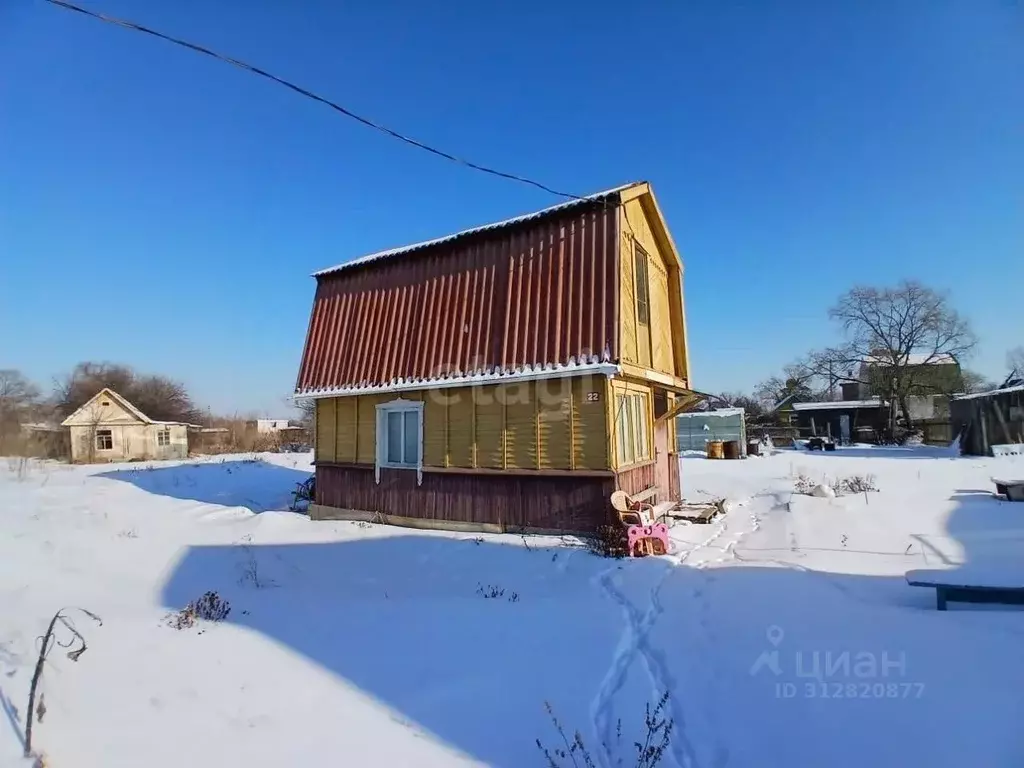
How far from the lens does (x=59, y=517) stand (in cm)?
1083

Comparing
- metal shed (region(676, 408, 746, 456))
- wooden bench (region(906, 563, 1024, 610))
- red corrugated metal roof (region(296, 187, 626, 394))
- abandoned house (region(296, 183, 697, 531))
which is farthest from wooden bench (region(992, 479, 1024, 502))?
metal shed (region(676, 408, 746, 456))

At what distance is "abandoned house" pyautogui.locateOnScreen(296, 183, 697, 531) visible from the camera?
9.99 meters

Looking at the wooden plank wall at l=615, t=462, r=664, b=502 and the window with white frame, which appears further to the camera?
the window with white frame

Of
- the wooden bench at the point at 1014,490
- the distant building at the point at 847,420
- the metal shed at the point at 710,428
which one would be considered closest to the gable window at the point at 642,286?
the wooden bench at the point at 1014,490

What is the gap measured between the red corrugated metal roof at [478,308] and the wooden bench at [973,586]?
5291 millimetres

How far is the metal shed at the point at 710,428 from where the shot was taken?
108 feet

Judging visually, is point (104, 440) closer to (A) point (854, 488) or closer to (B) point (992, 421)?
(A) point (854, 488)

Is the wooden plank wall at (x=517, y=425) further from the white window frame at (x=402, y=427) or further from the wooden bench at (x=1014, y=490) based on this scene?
the wooden bench at (x=1014, y=490)

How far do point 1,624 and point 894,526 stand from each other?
41.2ft

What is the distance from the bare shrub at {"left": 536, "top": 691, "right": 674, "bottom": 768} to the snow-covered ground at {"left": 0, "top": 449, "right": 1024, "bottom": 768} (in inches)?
2.7

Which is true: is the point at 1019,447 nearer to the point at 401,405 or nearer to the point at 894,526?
the point at 894,526

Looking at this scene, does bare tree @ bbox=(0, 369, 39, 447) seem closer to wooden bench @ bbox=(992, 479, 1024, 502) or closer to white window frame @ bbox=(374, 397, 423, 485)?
white window frame @ bbox=(374, 397, 423, 485)

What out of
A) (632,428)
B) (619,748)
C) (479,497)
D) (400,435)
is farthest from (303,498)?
(619,748)

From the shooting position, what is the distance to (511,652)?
481 centimetres
